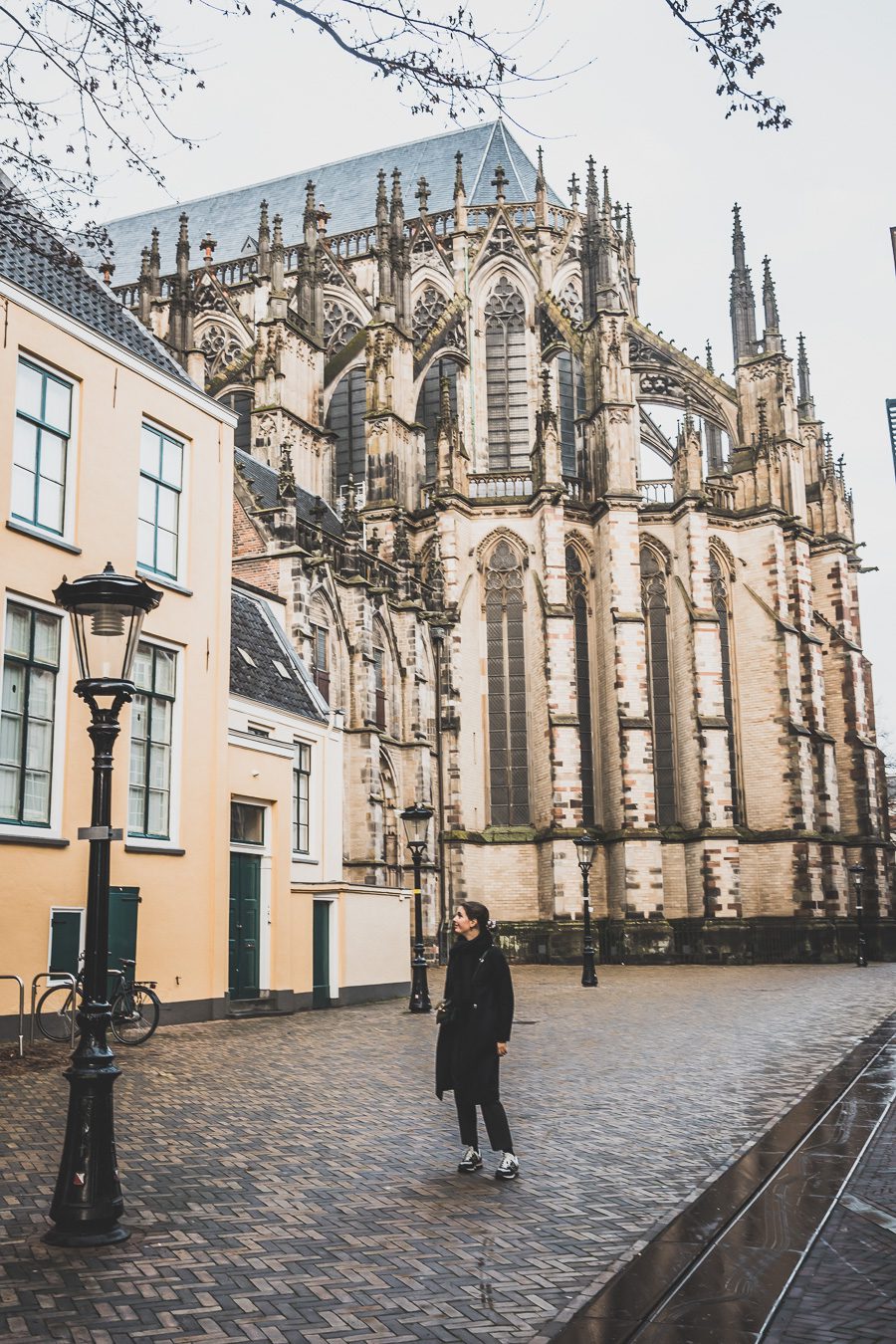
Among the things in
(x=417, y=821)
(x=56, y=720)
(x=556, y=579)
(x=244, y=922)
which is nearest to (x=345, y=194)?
(x=556, y=579)

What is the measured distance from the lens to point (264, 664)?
20.0 m

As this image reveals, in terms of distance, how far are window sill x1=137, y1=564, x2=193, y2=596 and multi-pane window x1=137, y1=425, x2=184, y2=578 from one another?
8 cm

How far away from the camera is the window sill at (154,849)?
46.8ft

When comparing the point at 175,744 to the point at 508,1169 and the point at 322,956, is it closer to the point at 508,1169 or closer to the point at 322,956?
the point at 322,956

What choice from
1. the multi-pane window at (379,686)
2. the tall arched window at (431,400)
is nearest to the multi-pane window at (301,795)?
the multi-pane window at (379,686)

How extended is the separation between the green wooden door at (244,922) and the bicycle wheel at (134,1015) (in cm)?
332

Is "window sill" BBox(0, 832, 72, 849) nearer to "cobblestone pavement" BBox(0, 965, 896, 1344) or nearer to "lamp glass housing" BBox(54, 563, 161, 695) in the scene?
"cobblestone pavement" BBox(0, 965, 896, 1344)

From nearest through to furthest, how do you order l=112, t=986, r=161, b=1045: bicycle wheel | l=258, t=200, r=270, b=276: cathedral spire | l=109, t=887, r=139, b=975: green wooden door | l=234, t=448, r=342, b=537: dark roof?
l=112, t=986, r=161, b=1045: bicycle wheel, l=109, t=887, r=139, b=975: green wooden door, l=234, t=448, r=342, b=537: dark roof, l=258, t=200, r=270, b=276: cathedral spire

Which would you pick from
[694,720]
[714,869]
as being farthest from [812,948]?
[694,720]

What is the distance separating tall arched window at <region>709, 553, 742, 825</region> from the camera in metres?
37.4

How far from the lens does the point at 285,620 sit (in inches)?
1055

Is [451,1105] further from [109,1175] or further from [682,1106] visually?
[109,1175]

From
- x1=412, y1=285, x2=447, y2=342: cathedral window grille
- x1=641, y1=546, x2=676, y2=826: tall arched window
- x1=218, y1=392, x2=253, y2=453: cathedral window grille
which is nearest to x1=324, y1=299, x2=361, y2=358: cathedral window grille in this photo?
x1=412, y1=285, x2=447, y2=342: cathedral window grille

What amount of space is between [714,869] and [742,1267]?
30.5 m
